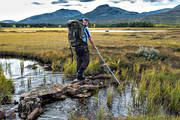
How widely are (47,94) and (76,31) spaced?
12.6 feet

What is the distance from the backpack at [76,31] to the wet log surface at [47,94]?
98.7 inches

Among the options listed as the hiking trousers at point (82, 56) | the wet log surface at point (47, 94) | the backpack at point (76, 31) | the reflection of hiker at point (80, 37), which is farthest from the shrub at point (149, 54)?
the backpack at point (76, 31)

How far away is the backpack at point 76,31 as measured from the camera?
31.3ft

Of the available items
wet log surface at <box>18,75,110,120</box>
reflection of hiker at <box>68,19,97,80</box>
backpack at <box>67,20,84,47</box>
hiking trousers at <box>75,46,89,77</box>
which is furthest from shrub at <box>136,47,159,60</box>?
backpack at <box>67,20,84,47</box>

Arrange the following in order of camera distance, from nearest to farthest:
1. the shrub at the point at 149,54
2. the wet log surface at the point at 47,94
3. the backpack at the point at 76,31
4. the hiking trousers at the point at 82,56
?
the wet log surface at the point at 47,94, the backpack at the point at 76,31, the hiking trousers at the point at 82,56, the shrub at the point at 149,54

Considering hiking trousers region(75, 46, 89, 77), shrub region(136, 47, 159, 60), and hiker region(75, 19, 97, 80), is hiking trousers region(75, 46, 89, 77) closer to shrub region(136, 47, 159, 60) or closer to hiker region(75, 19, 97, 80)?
hiker region(75, 19, 97, 80)

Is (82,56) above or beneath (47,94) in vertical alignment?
above

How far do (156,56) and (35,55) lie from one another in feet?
46.9

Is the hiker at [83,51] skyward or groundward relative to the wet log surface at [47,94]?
skyward

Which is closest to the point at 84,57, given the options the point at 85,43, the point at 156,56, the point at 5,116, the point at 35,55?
the point at 85,43

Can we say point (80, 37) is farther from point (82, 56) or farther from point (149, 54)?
point (149, 54)

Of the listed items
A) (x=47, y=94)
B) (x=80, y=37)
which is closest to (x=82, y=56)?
(x=80, y=37)

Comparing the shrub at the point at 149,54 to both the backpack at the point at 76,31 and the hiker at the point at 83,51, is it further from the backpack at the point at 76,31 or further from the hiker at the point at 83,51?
the backpack at the point at 76,31

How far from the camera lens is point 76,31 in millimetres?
9664
